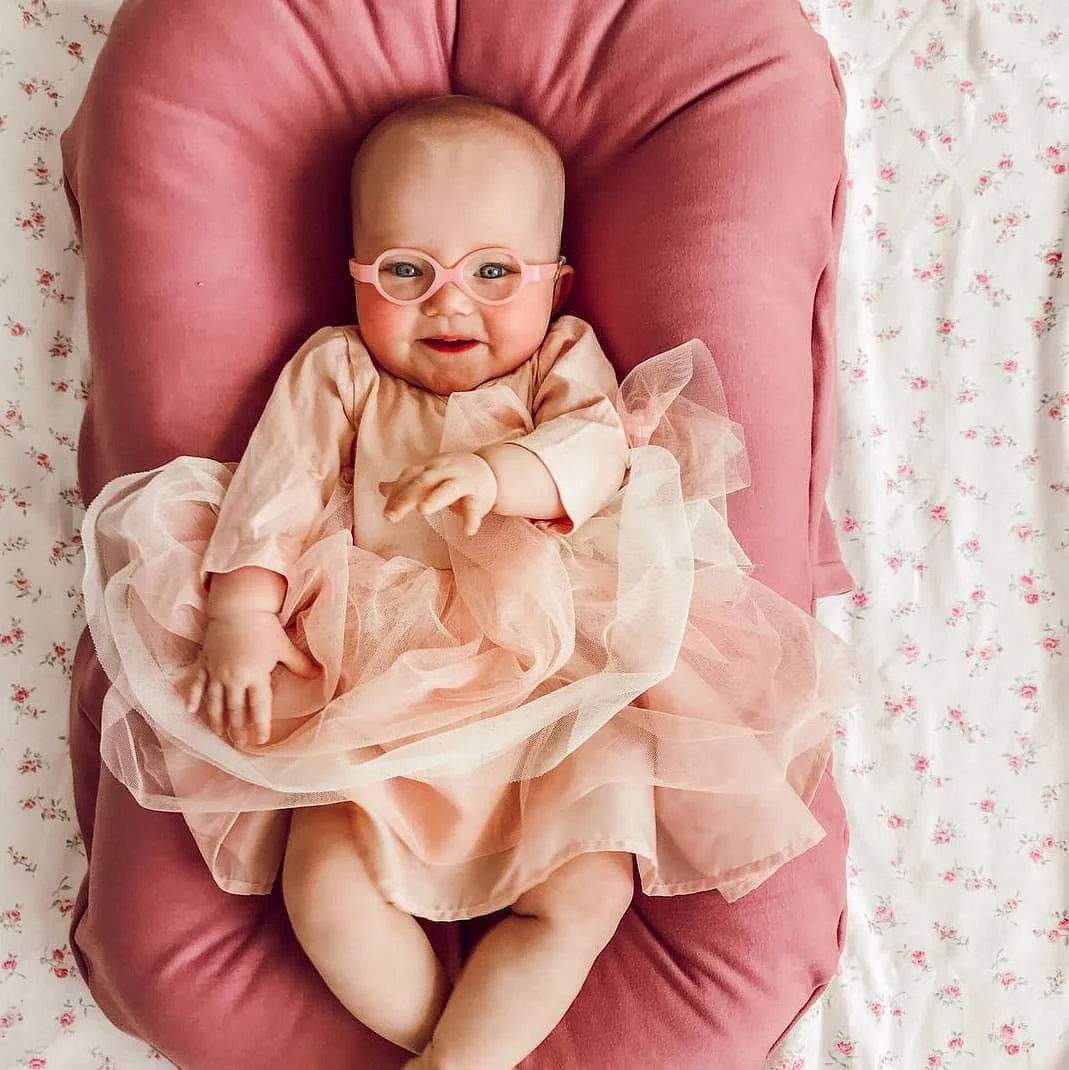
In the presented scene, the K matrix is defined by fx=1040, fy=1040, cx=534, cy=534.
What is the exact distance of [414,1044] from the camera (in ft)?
3.07

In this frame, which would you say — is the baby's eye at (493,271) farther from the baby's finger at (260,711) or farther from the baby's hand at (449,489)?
the baby's finger at (260,711)

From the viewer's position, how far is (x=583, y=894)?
0.94m

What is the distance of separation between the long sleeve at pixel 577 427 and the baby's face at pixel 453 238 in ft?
0.13

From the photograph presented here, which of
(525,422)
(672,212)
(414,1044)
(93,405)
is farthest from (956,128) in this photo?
(414,1044)

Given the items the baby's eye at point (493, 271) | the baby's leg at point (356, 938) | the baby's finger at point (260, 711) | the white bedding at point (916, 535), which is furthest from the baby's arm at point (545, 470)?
the white bedding at point (916, 535)

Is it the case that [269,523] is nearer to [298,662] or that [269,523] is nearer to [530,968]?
[298,662]

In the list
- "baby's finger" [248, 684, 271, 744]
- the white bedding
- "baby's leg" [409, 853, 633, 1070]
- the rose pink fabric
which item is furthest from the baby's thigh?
the white bedding

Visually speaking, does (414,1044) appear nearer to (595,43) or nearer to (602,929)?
(602,929)

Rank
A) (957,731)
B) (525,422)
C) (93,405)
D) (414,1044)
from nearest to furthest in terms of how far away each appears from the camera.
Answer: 1. (414,1044)
2. (525,422)
3. (93,405)
4. (957,731)

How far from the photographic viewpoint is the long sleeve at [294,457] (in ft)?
3.19

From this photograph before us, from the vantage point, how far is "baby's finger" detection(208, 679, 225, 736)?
94 centimetres

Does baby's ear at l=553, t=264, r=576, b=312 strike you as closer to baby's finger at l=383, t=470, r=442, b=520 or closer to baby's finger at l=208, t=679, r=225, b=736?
baby's finger at l=383, t=470, r=442, b=520

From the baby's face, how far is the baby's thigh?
48 centimetres

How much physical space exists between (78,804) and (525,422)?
0.68 meters
